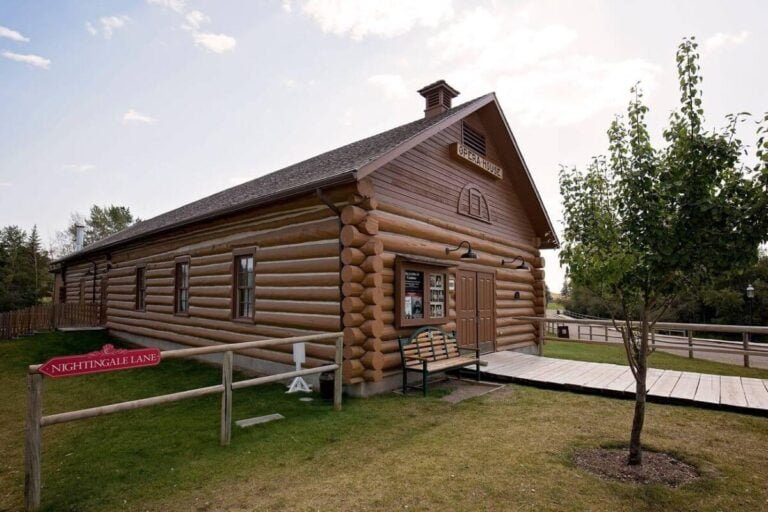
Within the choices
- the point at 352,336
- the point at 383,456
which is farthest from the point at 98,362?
the point at 352,336

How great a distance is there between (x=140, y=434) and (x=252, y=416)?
1500 millimetres

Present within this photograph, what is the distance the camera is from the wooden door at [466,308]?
1006cm

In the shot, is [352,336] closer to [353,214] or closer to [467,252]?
[353,214]

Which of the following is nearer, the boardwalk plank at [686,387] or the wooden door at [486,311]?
the boardwalk plank at [686,387]

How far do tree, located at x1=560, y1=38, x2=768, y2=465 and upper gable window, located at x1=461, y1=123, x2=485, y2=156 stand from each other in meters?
5.96

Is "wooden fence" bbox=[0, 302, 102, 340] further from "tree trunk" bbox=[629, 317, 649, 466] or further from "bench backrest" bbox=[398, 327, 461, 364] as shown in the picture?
"tree trunk" bbox=[629, 317, 649, 466]

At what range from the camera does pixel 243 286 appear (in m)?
10.2

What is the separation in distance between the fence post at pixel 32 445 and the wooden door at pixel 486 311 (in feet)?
29.8

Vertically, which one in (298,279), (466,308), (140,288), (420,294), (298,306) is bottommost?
(466,308)

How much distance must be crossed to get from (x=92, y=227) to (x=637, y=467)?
56.8 meters

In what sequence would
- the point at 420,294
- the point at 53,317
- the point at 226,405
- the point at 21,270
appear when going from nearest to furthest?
the point at 226,405 → the point at 420,294 → the point at 53,317 → the point at 21,270

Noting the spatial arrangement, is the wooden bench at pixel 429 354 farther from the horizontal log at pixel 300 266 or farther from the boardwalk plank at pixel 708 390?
the boardwalk plank at pixel 708 390

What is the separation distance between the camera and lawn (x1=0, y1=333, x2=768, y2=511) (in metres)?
3.75

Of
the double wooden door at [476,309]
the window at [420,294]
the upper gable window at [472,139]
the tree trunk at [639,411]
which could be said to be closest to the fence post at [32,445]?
Result: the window at [420,294]
